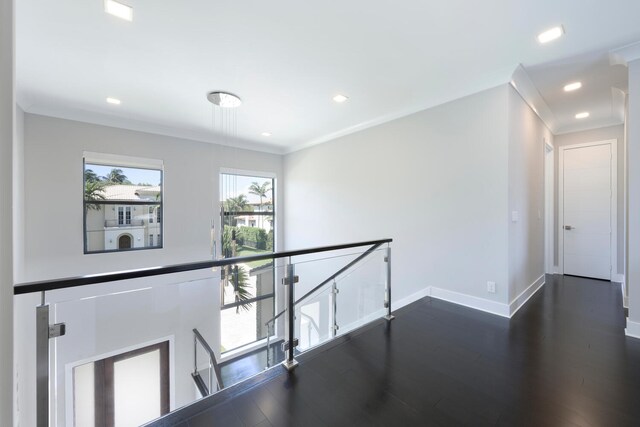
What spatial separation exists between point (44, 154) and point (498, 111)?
594 cm

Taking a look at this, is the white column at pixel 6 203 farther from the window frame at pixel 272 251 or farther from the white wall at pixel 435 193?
the white wall at pixel 435 193

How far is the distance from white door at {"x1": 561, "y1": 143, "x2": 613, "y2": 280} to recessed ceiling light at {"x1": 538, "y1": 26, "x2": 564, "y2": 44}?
346 centimetres

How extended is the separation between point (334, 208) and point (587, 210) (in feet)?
14.5

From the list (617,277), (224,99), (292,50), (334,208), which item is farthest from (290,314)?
(617,277)

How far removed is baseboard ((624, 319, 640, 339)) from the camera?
8.20ft

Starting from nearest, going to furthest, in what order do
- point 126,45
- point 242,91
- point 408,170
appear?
1. point 126,45
2. point 242,91
3. point 408,170

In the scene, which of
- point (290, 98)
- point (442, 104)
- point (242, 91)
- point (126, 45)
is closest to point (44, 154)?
point (126, 45)

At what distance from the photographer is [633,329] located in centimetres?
252

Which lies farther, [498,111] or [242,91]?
[242,91]

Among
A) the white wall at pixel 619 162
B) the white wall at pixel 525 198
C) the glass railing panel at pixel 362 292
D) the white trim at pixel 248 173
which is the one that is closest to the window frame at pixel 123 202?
the white trim at pixel 248 173

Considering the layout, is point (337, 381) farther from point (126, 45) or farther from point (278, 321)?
point (126, 45)

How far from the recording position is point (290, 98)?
3.58 m

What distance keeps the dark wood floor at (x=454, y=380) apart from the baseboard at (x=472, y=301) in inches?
6.3

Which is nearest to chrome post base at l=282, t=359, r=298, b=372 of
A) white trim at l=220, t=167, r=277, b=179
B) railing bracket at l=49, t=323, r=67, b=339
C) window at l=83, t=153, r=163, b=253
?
railing bracket at l=49, t=323, r=67, b=339
